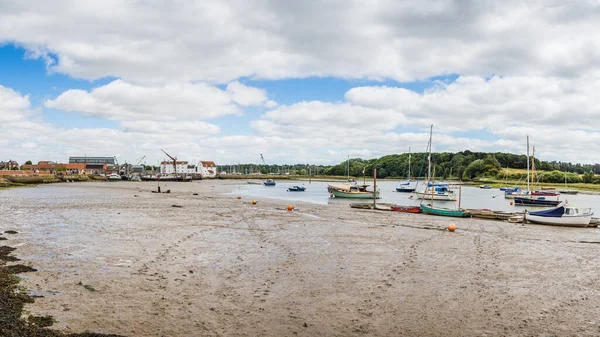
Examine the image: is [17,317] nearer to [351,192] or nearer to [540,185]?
[351,192]

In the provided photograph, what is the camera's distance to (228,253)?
2089 centimetres

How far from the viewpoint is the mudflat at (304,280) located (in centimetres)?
1139

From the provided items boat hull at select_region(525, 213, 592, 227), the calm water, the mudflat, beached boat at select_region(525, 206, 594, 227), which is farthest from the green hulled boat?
the calm water

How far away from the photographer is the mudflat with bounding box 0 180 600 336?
11391 millimetres

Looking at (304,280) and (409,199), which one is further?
(409,199)

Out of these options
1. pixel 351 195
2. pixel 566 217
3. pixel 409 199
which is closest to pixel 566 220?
pixel 566 217

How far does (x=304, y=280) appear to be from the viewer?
1594 centimetres

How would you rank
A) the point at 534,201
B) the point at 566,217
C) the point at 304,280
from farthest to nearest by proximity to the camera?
the point at 534,201 → the point at 566,217 → the point at 304,280

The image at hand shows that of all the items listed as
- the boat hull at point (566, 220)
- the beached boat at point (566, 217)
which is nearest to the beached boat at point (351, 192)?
the boat hull at point (566, 220)

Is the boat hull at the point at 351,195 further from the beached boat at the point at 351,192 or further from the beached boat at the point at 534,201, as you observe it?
the beached boat at the point at 534,201

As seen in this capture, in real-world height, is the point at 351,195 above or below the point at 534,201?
→ above

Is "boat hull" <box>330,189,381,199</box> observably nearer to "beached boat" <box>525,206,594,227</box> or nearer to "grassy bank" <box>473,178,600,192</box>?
"beached boat" <box>525,206,594,227</box>

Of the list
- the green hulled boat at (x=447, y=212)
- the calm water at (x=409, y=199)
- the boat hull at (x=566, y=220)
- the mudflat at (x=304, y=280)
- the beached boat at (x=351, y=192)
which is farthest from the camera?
the beached boat at (x=351, y=192)

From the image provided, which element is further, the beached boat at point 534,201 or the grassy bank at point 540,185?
the grassy bank at point 540,185
